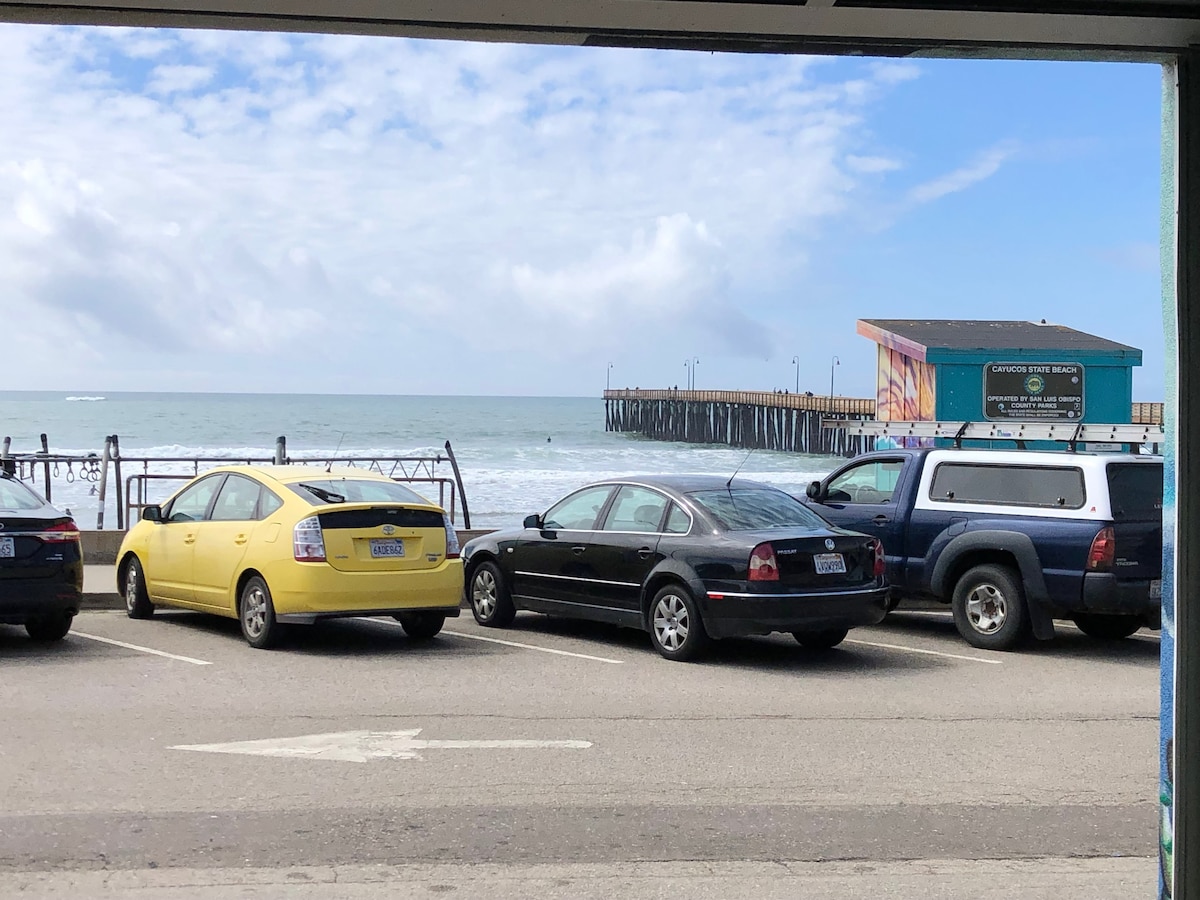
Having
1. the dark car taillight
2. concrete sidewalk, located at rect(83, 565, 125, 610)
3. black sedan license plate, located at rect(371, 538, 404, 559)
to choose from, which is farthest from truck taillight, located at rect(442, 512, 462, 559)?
concrete sidewalk, located at rect(83, 565, 125, 610)

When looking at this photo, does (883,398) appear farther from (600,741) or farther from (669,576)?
(600,741)

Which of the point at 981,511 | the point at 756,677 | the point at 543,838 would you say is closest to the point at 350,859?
the point at 543,838

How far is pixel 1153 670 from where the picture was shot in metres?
10.9

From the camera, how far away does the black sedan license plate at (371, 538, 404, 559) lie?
36.7 ft

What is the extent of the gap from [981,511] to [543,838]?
738 cm

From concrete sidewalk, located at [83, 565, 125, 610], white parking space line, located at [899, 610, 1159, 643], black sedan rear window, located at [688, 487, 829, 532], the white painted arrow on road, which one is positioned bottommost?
white parking space line, located at [899, 610, 1159, 643]

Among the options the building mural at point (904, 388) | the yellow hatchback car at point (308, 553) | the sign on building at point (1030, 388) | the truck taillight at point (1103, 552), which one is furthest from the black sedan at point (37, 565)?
the sign on building at point (1030, 388)

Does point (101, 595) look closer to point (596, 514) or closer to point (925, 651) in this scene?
point (596, 514)

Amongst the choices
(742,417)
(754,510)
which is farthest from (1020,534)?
(742,417)

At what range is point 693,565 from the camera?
424 inches

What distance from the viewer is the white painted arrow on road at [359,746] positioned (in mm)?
7297

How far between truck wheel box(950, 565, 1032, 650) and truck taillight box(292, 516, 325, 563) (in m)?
5.62

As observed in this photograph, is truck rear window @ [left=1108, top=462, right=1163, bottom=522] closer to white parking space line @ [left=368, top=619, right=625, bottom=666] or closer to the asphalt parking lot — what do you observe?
the asphalt parking lot

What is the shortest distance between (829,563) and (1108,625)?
11.5ft
